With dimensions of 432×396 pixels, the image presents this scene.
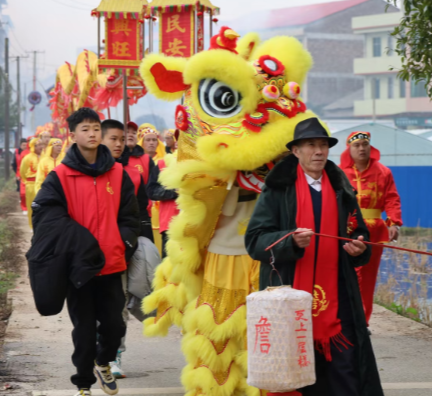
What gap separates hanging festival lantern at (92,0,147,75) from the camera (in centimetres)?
1221

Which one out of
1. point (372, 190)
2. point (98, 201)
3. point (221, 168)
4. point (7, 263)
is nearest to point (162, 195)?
point (372, 190)

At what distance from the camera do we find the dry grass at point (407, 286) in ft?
28.5

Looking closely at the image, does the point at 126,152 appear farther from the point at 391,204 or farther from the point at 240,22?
the point at 240,22

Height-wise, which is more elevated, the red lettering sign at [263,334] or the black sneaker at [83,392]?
the red lettering sign at [263,334]

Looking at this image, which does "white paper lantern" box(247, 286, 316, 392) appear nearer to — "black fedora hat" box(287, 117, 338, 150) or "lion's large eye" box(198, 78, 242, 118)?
"black fedora hat" box(287, 117, 338, 150)

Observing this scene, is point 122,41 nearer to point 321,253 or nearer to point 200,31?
point 200,31

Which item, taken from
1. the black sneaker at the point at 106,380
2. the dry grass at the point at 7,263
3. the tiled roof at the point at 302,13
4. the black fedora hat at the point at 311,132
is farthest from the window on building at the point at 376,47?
the black fedora hat at the point at 311,132

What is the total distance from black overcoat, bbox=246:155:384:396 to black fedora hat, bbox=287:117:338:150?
0.12 meters

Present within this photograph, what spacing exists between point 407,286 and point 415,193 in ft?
27.5

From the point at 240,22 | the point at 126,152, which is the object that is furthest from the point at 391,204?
the point at 240,22

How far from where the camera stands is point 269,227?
4.23 metres

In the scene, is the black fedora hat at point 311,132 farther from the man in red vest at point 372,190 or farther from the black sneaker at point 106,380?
the man in red vest at point 372,190

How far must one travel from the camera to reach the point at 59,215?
514 cm

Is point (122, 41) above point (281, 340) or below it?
above
